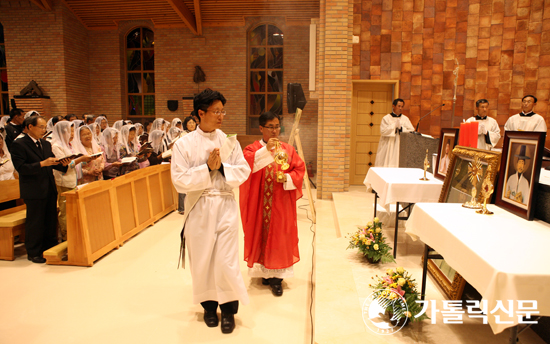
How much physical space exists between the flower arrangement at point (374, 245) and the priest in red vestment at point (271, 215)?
0.70 m

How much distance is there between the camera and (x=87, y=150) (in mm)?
5602

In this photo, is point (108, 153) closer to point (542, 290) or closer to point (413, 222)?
point (413, 222)

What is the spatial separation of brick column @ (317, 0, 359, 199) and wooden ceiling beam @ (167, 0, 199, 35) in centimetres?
544

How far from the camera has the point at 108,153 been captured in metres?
6.91

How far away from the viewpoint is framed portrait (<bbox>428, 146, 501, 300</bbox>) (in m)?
2.87

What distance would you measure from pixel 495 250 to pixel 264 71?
1319 cm

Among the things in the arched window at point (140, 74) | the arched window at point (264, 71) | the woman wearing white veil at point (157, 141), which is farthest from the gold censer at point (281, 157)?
the arched window at point (140, 74)

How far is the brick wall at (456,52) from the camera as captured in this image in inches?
345

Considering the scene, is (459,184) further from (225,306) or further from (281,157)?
(225,306)

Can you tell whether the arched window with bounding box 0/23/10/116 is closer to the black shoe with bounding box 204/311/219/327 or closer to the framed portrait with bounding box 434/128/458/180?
the black shoe with bounding box 204/311/219/327

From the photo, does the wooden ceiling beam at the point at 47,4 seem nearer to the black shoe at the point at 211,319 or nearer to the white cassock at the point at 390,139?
the white cassock at the point at 390,139

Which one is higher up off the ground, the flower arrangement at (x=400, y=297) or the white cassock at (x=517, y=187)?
the white cassock at (x=517, y=187)

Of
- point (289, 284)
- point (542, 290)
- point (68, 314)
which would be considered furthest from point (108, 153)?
point (542, 290)

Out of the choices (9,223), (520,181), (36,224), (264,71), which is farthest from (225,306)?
(264,71)
